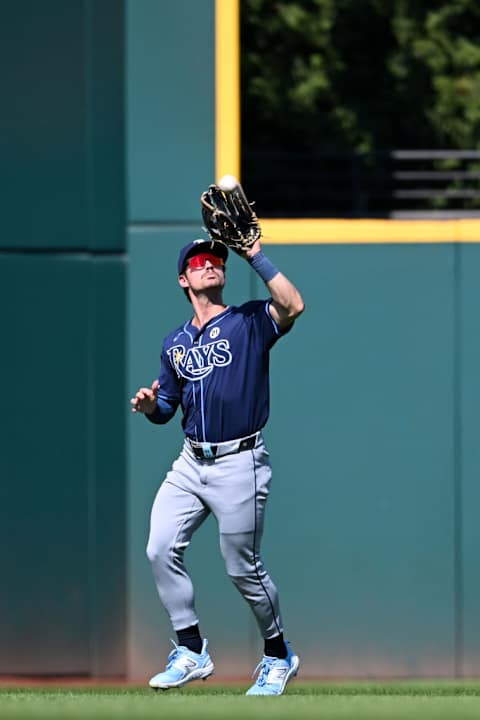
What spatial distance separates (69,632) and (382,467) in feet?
6.53

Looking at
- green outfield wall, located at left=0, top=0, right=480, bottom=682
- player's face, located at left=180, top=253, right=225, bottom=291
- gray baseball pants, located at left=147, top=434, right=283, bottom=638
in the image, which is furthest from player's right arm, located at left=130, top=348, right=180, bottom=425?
green outfield wall, located at left=0, top=0, right=480, bottom=682

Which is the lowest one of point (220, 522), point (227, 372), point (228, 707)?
point (228, 707)

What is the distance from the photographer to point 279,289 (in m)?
5.86

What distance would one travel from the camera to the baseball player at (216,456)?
6.05m

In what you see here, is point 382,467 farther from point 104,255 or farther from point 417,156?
point 417,156

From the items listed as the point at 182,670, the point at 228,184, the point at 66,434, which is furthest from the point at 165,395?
the point at 66,434

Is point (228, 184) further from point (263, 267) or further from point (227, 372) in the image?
point (227, 372)

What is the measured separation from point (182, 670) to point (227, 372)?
1267 millimetres

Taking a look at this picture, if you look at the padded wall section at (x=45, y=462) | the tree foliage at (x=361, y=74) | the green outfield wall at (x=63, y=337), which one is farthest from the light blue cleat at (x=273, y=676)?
the tree foliage at (x=361, y=74)

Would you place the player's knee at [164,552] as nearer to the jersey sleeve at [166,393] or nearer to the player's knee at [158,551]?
the player's knee at [158,551]

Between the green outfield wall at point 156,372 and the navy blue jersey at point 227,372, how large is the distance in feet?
5.31

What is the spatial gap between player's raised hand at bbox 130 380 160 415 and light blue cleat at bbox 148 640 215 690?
1.03 metres

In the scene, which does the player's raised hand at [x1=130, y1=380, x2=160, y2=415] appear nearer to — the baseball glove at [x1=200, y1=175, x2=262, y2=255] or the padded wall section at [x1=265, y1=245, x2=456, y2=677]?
the baseball glove at [x1=200, y1=175, x2=262, y2=255]

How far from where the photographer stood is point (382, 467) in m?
7.86
